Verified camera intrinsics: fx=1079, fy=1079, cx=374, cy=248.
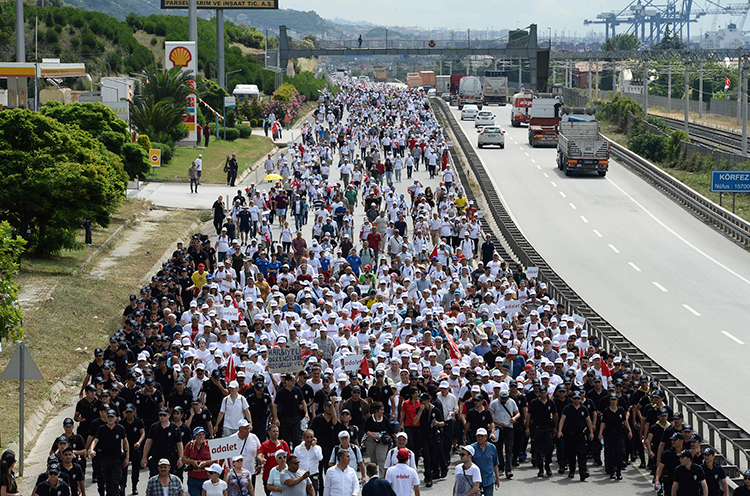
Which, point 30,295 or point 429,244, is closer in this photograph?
point 30,295

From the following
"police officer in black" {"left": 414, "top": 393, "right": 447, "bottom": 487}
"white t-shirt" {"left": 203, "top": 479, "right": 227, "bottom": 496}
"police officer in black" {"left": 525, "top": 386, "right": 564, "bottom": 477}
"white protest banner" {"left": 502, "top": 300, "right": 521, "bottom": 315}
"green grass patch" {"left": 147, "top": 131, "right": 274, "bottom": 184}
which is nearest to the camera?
"white t-shirt" {"left": 203, "top": 479, "right": 227, "bottom": 496}

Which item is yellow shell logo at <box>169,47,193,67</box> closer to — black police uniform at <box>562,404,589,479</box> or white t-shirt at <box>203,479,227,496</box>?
black police uniform at <box>562,404,589,479</box>

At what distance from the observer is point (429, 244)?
31.9m

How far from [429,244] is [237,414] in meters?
18.3

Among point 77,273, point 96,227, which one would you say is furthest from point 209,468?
point 96,227

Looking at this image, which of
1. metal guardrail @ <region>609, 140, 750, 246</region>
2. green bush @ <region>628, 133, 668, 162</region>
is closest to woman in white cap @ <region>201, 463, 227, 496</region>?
metal guardrail @ <region>609, 140, 750, 246</region>

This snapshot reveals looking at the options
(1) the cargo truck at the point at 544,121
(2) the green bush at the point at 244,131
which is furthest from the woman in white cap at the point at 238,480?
(2) the green bush at the point at 244,131

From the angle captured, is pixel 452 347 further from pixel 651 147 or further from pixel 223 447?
pixel 651 147

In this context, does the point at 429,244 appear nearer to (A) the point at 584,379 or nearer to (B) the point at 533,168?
(A) the point at 584,379

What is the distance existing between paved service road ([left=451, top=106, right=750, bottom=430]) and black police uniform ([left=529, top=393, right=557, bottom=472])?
17.8ft

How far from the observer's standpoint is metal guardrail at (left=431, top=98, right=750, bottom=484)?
15.3 m

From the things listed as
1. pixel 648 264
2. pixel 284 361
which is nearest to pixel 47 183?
pixel 284 361

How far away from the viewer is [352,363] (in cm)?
1588

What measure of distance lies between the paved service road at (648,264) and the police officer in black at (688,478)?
6976mm
